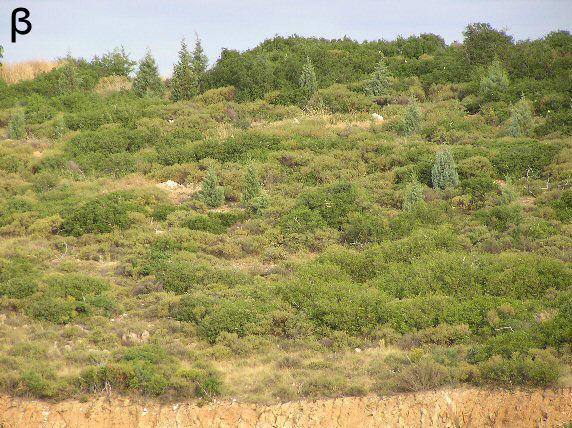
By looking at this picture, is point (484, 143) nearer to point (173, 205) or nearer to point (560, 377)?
point (173, 205)

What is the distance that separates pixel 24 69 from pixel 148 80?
19.4 feet

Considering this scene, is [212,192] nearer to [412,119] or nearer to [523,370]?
[412,119]

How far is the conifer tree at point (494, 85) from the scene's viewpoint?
29.4 meters

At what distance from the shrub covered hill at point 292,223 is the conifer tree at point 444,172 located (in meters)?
0.05

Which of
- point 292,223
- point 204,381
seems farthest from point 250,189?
point 204,381

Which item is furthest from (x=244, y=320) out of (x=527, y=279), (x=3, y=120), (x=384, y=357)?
(x=3, y=120)

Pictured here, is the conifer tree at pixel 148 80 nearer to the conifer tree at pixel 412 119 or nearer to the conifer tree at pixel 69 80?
the conifer tree at pixel 69 80

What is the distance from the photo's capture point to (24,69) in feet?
120

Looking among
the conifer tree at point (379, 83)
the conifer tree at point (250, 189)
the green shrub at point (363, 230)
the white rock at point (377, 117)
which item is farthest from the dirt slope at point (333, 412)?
the conifer tree at point (379, 83)

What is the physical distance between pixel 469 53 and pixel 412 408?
70.5 ft

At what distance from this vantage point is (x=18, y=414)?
1434 centimetres

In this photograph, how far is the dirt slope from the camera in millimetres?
13562

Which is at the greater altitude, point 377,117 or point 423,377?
point 377,117

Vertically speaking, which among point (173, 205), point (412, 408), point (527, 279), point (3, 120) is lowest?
point (412, 408)
